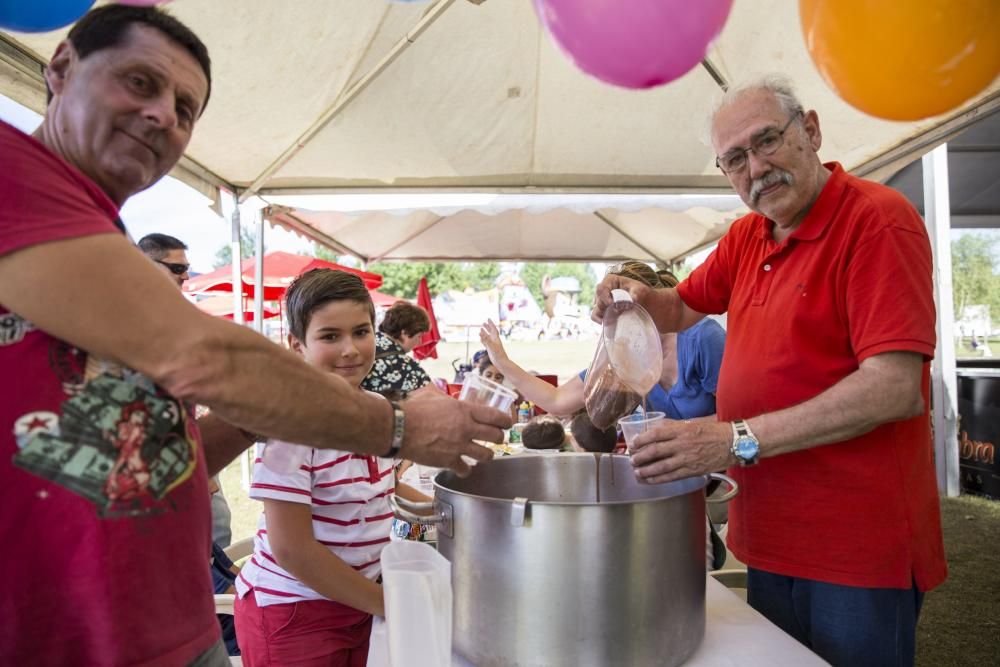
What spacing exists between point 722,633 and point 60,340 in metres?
1.18

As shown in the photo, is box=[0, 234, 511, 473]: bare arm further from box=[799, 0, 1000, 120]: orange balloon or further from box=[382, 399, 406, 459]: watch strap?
box=[799, 0, 1000, 120]: orange balloon

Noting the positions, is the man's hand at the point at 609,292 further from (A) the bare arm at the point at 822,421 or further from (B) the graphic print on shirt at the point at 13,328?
(B) the graphic print on shirt at the point at 13,328

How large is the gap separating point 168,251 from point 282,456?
2.61 metres

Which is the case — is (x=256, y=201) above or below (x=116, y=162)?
above

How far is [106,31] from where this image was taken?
0.88 metres

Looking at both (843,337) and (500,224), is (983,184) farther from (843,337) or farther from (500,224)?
(843,337)

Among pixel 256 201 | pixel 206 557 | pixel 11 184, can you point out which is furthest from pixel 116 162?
pixel 256 201

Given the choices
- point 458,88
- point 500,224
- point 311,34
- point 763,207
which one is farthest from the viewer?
point 500,224

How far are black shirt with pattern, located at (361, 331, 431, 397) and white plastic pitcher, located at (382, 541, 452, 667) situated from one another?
280 centimetres

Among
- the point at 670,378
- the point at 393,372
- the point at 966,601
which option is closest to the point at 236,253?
the point at 393,372

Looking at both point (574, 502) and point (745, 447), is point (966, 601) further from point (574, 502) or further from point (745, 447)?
point (574, 502)

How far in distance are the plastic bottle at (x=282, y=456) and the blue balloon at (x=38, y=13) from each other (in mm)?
793

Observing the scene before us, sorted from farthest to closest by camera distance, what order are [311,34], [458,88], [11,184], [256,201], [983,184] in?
[983,184] → [256,201] → [458,88] → [311,34] → [11,184]

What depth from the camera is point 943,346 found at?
5.39m
